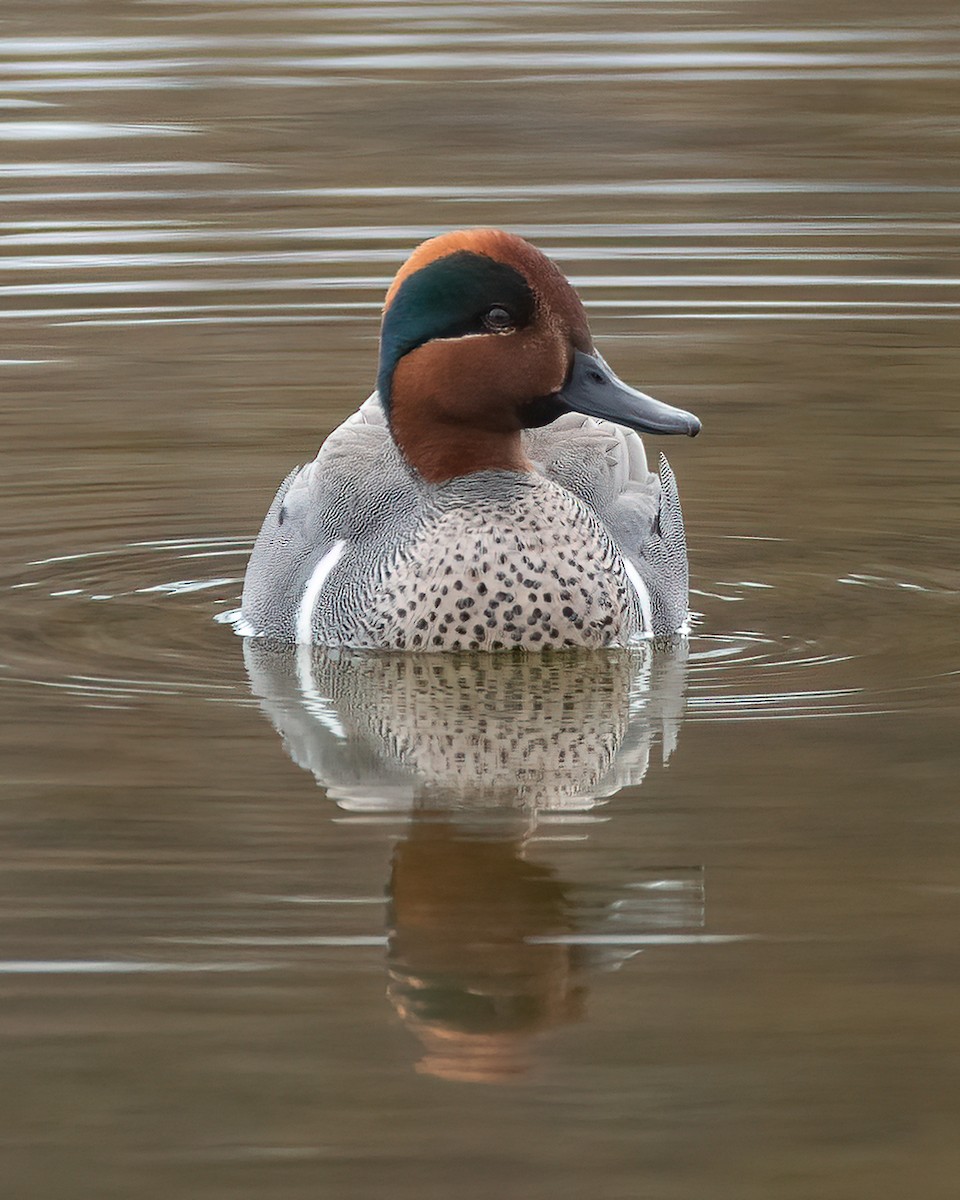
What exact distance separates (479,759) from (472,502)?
4.31 feet

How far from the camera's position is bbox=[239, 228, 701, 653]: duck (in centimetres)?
764

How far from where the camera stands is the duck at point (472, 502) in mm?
7645

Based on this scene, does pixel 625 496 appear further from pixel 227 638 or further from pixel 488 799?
pixel 488 799

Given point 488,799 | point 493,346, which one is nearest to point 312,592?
point 493,346

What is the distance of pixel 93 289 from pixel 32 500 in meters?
3.88

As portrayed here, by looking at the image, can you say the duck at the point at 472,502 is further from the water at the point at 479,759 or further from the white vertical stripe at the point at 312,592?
the water at the point at 479,759

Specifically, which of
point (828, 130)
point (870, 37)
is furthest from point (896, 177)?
point (870, 37)

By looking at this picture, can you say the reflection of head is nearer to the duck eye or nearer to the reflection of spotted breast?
the reflection of spotted breast

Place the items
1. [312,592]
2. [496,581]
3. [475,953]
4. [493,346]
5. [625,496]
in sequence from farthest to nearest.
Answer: [625,496] < [312,592] < [496,581] < [493,346] < [475,953]

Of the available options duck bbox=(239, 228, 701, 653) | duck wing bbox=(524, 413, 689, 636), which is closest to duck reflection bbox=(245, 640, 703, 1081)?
→ duck bbox=(239, 228, 701, 653)

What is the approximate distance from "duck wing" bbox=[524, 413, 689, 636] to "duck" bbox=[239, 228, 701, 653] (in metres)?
0.02

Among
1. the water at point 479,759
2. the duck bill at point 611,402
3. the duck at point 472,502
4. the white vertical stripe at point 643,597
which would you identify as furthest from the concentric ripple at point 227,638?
the duck bill at point 611,402

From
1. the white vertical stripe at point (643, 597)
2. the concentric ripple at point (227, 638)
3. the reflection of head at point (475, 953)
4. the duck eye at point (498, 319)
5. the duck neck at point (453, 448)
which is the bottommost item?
the concentric ripple at point (227, 638)

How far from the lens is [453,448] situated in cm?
797
